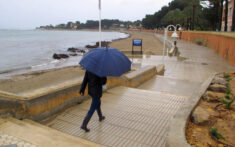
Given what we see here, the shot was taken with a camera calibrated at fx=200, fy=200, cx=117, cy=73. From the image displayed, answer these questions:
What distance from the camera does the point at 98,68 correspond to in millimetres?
3277

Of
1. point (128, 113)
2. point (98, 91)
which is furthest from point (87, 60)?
point (128, 113)

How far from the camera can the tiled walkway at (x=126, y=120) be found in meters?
3.51

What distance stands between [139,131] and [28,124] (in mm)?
1991

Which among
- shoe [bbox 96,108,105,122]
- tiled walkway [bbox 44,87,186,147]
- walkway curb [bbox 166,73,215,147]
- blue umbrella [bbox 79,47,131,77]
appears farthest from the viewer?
shoe [bbox 96,108,105,122]

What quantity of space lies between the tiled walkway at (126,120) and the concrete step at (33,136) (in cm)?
52

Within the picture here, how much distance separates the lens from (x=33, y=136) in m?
3.02

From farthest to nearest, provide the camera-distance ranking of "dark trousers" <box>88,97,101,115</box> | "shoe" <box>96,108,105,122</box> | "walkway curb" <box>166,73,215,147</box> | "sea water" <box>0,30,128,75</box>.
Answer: "sea water" <box>0,30,128,75</box> < "shoe" <box>96,108,105,122</box> < "dark trousers" <box>88,97,101,115</box> < "walkway curb" <box>166,73,215,147</box>

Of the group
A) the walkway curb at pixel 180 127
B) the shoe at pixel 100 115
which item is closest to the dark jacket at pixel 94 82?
the shoe at pixel 100 115

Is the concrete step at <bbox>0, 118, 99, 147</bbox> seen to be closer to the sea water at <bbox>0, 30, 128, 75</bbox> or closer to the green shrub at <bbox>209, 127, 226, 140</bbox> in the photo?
the green shrub at <bbox>209, 127, 226, 140</bbox>

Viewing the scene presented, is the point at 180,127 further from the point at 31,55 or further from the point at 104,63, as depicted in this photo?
the point at 31,55

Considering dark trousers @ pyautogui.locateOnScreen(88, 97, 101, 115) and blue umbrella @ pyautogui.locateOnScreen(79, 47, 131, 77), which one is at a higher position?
blue umbrella @ pyautogui.locateOnScreen(79, 47, 131, 77)

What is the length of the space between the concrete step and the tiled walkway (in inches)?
20.6

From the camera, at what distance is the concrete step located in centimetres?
286

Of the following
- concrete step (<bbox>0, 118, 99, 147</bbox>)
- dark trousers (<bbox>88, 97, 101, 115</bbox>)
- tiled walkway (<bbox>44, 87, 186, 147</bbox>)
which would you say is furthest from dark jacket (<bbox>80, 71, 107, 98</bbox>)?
concrete step (<bbox>0, 118, 99, 147</bbox>)
